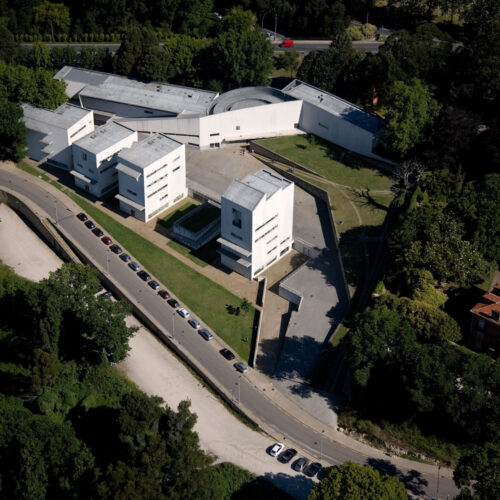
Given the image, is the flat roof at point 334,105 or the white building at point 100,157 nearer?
the white building at point 100,157

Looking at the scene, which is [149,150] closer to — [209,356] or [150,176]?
[150,176]

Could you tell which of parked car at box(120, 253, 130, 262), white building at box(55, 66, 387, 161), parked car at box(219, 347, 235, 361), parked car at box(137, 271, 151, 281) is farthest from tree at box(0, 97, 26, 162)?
parked car at box(219, 347, 235, 361)

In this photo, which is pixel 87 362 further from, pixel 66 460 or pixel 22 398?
pixel 66 460

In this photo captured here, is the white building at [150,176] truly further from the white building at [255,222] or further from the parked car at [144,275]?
the white building at [255,222]

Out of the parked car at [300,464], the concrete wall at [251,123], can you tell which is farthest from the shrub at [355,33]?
the parked car at [300,464]

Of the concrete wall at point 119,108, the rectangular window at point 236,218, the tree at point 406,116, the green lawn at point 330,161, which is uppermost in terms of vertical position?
the tree at point 406,116
